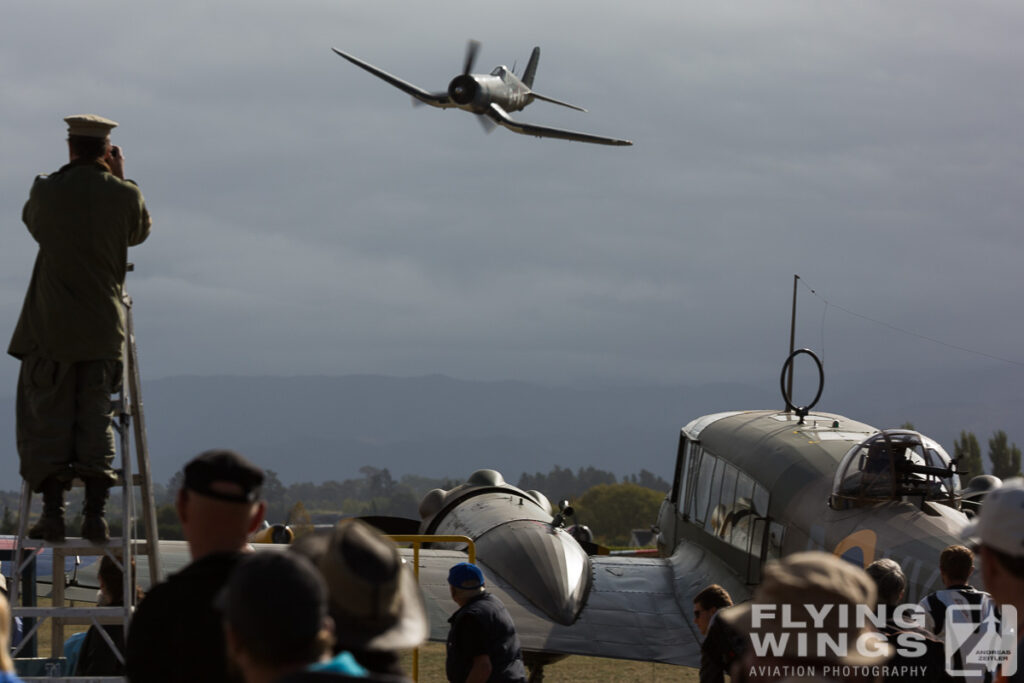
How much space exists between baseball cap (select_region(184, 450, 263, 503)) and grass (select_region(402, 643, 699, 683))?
19.2 metres

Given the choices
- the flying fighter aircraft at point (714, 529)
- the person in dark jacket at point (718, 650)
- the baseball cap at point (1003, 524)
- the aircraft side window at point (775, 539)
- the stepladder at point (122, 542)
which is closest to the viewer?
the baseball cap at point (1003, 524)

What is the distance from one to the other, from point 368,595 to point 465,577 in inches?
189

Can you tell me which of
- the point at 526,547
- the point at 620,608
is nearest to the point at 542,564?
the point at 526,547

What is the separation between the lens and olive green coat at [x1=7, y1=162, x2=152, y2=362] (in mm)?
5762

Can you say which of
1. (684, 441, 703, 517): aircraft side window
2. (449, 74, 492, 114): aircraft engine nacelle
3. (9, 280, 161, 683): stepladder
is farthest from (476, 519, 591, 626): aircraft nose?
(449, 74, 492, 114): aircraft engine nacelle

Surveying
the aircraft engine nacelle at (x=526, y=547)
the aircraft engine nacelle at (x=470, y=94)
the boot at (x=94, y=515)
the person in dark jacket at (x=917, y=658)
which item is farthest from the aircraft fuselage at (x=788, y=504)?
the aircraft engine nacelle at (x=470, y=94)

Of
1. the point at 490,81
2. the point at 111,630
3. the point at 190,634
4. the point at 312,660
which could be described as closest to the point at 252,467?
the point at 190,634

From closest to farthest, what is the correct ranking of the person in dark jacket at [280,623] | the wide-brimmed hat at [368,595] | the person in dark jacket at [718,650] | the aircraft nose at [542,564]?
1. the person in dark jacket at [280,623]
2. the wide-brimmed hat at [368,595]
3. the person in dark jacket at [718,650]
4. the aircraft nose at [542,564]

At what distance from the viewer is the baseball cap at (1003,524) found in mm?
3893

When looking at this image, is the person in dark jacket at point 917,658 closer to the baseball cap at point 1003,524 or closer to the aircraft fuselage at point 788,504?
the baseball cap at point 1003,524

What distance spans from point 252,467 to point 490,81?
23.4 meters

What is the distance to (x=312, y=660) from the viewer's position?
2.76m

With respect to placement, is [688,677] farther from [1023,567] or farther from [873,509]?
[1023,567]

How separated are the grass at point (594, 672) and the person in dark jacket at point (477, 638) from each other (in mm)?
14749
